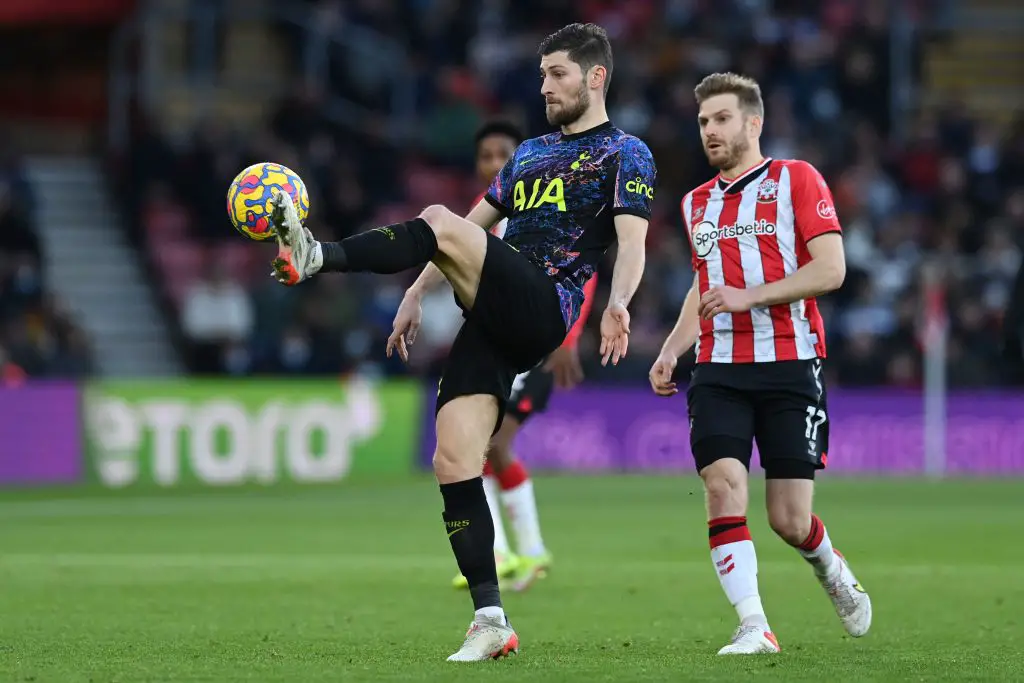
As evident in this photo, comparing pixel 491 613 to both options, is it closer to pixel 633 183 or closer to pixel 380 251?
pixel 380 251

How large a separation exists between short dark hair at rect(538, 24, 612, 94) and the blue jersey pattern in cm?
26

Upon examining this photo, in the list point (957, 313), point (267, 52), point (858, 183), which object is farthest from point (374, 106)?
point (957, 313)

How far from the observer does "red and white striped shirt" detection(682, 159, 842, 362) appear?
24.0ft

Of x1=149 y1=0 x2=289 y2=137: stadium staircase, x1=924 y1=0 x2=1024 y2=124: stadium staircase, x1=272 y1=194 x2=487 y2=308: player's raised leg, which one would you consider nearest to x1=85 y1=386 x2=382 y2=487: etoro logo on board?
x1=149 y1=0 x2=289 y2=137: stadium staircase

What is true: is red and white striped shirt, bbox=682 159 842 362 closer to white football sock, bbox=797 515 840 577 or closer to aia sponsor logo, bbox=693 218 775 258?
aia sponsor logo, bbox=693 218 775 258

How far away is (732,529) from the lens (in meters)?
7.15

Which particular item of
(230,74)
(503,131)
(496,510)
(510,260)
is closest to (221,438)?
(230,74)

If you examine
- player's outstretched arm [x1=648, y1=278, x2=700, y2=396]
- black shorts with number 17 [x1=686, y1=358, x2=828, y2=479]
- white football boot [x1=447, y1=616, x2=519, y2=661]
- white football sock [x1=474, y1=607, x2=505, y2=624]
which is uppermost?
player's outstretched arm [x1=648, y1=278, x2=700, y2=396]

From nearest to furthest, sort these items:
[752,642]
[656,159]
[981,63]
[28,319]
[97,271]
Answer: [752,642] < [28,319] < [656,159] < [97,271] < [981,63]

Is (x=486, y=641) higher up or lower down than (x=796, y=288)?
lower down

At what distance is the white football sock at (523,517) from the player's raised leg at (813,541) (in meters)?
3.08

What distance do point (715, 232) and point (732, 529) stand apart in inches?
48.0

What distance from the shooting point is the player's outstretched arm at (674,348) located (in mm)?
7359

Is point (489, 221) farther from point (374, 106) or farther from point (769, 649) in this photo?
point (374, 106)
